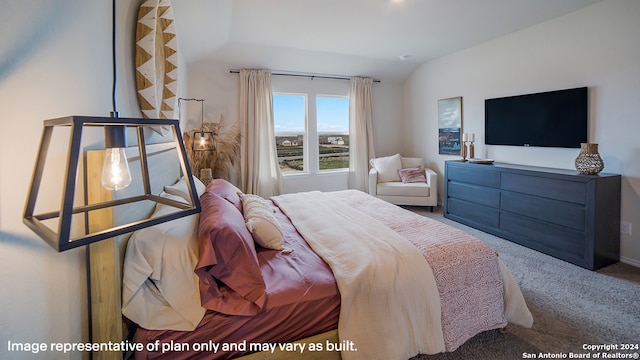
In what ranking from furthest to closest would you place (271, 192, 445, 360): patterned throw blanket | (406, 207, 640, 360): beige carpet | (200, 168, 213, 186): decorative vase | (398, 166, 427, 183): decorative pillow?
(398, 166, 427, 183): decorative pillow, (200, 168, 213, 186): decorative vase, (406, 207, 640, 360): beige carpet, (271, 192, 445, 360): patterned throw blanket

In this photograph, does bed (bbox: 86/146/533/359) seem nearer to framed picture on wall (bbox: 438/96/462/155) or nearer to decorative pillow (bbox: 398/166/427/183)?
decorative pillow (bbox: 398/166/427/183)

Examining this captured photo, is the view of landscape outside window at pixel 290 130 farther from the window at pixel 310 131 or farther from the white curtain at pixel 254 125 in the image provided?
the white curtain at pixel 254 125

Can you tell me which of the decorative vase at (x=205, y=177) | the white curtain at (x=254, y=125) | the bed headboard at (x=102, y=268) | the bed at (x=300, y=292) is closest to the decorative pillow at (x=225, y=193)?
the bed at (x=300, y=292)

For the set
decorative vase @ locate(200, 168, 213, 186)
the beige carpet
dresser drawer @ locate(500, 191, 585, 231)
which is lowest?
the beige carpet

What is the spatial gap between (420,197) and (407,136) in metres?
1.65

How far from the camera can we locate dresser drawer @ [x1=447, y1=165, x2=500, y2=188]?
11.9ft

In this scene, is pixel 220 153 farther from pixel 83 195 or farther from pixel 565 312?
pixel 565 312

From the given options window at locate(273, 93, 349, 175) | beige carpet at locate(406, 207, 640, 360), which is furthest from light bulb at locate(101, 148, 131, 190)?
window at locate(273, 93, 349, 175)

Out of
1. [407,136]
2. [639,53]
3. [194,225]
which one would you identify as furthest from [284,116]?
[639,53]

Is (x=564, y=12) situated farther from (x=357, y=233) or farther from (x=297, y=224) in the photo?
(x=297, y=224)

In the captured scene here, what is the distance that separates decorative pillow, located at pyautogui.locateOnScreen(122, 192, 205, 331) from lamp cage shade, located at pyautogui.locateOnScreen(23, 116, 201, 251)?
148 millimetres

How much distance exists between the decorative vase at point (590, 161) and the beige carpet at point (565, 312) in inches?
36.7

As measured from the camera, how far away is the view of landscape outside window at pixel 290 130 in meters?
5.12

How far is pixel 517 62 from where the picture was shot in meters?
3.78
